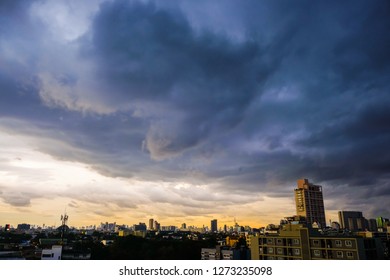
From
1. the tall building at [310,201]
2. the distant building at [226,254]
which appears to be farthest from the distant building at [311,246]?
the tall building at [310,201]

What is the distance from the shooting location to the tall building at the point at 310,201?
4656 cm

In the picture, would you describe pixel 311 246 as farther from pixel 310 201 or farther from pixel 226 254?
pixel 310 201

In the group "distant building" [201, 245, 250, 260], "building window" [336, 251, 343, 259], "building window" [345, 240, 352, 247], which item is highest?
"building window" [345, 240, 352, 247]

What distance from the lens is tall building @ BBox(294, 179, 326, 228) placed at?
4656 cm

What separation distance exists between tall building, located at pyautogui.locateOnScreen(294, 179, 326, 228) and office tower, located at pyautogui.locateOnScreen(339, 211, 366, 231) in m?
4.03

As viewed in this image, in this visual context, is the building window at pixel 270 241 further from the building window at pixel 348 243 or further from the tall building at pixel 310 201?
the tall building at pixel 310 201

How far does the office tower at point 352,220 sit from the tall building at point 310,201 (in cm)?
403

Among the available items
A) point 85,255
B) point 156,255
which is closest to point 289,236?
point 156,255

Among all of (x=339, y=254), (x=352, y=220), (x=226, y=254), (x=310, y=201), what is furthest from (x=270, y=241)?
(x=352, y=220)

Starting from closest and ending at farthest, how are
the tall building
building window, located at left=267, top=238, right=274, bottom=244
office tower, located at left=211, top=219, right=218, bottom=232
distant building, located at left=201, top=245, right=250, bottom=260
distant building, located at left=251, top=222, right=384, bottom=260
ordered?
1. distant building, located at left=251, top=222, right=384, bottom=260
2. building window, located at left=267, top=238, right=274, bottom=244
3. distant building, located at left=201, top=245, right=250, bottom=260
4. the tall building
5. office tower, located at left=211, top=219, right=218, bottom=232

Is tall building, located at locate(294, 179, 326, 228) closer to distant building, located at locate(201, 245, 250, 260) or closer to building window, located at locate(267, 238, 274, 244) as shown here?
distant building, located at locate(201, 245, 250, 260)

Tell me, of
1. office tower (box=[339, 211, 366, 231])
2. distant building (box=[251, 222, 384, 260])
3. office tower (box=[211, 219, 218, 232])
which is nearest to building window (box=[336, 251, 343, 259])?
distant building (box=[251, 222, 384, 260])
